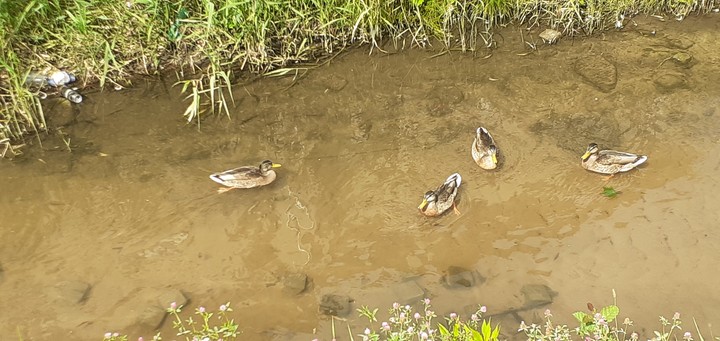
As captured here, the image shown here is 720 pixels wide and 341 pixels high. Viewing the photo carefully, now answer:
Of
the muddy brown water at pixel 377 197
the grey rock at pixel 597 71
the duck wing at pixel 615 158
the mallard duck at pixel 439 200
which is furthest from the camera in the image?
the grey rock at pixel 597 71

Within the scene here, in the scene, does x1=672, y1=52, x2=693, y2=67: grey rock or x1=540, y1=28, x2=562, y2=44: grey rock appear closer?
x1=672, y1=52, x2=693, y2=67: grey rock

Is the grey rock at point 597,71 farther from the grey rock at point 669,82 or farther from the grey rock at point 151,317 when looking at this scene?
the grey rock at point 151,317

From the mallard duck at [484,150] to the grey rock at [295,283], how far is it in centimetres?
229

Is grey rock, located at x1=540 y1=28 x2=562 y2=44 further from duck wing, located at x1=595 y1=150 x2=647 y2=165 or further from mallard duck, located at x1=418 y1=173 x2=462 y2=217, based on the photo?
mallard duck, located at x1=418 y1=173 x2=462 y2=217

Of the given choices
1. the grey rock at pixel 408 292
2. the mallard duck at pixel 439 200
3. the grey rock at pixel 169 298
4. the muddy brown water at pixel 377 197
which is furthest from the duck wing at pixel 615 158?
the grey rock at pixel 169 298

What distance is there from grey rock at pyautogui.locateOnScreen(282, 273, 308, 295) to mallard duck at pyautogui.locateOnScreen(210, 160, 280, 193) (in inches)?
46.7

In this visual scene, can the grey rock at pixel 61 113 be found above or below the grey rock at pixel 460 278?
above

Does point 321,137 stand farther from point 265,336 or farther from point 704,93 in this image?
point 704,93

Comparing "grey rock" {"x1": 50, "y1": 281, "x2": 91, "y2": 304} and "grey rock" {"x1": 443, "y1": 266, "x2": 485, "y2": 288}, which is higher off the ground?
"grey rock" {"x1": 50, "y1": 281, "x2": 91, "y2": 304}

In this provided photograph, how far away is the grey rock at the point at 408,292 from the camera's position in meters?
5.04

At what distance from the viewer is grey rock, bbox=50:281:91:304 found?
16.5 ft

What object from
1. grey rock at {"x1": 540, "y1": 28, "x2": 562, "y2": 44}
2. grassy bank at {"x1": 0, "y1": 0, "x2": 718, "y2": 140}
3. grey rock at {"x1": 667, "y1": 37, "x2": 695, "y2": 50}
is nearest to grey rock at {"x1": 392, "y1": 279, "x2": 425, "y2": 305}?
grassy bank at {"x1": 0, "y1": 0, "x2": 718, "y2": 140}

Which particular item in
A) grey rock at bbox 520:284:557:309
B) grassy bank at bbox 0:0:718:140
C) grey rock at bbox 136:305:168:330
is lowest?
grey rock at bbox 520:284:557:309

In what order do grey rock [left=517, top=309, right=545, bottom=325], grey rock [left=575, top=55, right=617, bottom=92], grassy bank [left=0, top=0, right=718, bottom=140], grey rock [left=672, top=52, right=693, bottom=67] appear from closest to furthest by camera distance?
grey rock [left=517, top=309, right=545, bottom=325]
grassy bank [left=0, top=0, right=718, bottom=140]
grey rock [left=575, top=55, right=617, bottom=92]
grey rock [left=672, top=52, right=693, bottom=67]
